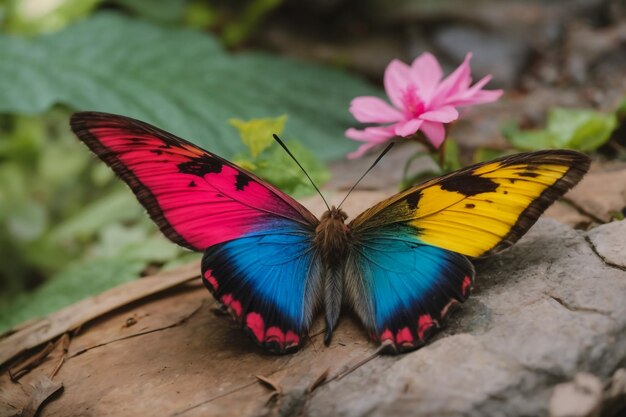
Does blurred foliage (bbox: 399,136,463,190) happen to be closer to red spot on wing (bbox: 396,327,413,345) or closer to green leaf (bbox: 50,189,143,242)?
red spot on wing (bbox: 396,327,413,345)

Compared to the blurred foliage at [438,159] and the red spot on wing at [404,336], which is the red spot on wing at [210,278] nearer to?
the red spot on wing at [404,336]

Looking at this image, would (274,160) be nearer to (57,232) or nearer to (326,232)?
(326,232)

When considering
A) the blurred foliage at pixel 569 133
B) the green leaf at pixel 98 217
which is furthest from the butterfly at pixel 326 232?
the green leaf at pixel 98 217

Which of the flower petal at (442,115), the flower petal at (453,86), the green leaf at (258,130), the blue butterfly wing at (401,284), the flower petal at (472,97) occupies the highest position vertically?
the flower petal at (453,86)

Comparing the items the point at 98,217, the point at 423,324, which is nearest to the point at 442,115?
the point at 423,324

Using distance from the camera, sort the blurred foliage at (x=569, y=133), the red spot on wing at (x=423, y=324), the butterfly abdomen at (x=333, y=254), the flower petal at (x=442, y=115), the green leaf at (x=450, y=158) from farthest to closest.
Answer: the blurred foliage at (x=569, y=133) < the green leaf at (x=450, y=158) < the flower petal at (x=442, y=115) < the butterfly abdomen at (x=333, y=254) < the red spot on wing at (x=423, y=324)
